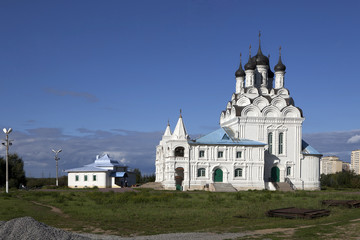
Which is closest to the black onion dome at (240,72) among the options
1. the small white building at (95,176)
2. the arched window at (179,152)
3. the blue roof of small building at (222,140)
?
the blue roof of small building at (222,140)

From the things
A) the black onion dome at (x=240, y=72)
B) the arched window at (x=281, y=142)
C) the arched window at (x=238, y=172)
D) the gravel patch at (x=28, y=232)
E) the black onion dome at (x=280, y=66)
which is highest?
the black onion dome at (x=280, y=66)

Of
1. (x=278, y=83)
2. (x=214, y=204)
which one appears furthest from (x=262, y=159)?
(x=214, y=204)

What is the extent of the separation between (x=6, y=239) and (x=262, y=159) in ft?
113

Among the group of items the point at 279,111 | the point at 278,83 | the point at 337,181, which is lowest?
the point at 337,181

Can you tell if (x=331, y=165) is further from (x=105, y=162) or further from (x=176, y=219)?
(x=176, y=219)

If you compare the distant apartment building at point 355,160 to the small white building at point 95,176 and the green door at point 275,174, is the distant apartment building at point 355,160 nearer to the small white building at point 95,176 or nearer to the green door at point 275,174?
the green door at point 275,174

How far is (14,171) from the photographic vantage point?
50156 millimetres

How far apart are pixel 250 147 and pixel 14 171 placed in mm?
24902

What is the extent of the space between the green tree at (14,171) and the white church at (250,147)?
1450 centimetres

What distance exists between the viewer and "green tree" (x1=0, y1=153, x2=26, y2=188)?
1945 inches

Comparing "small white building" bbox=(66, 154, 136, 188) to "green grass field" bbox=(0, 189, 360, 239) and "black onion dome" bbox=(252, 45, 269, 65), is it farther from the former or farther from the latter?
"green grass field" bbox=(0, 189, 360, 239)

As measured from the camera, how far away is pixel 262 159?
43656mm

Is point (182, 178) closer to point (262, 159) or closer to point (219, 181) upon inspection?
point (219, 181)

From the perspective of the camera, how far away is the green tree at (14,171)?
49.4 m
